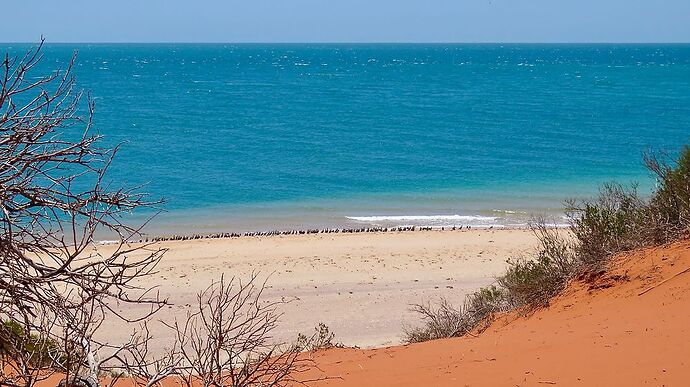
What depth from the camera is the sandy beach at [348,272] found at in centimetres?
1655

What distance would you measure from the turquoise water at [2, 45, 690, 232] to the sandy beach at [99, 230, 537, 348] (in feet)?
13.9

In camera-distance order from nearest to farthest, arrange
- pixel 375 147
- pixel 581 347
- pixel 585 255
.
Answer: pixel 581 347 → pixel 585 255 → pixel 375 147

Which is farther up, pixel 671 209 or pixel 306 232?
pixel 671 209

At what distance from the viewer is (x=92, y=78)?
108 m

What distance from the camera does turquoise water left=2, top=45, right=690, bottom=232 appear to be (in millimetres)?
33094

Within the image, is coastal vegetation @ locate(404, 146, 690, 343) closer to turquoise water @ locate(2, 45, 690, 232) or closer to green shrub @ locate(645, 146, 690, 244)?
green shrub @ locate(645, 146, 690, 244)

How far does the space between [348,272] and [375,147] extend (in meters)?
28.6

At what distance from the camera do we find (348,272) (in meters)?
21.3

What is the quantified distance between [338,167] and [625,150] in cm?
1856

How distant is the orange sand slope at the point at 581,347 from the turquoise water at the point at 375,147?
40.5ft

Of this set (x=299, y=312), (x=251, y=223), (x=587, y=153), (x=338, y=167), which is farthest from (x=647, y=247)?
(x=587, y=153)

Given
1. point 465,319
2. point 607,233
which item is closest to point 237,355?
point 465,319

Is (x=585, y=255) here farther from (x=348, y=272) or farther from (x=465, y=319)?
(x=348, y=272)

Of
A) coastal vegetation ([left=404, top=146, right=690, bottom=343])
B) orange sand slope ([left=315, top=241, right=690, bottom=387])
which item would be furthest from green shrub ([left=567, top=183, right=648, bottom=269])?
orange sand slope ([left=315, top=241, right=690, bottom=387])
